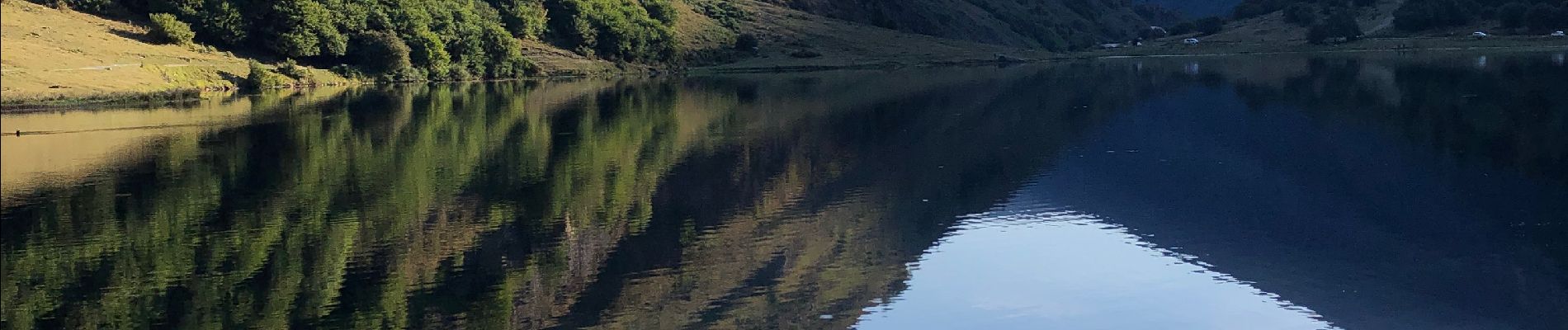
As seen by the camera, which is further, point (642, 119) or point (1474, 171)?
point (642, 119)

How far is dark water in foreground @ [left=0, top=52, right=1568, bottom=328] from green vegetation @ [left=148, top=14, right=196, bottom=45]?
36024 millimetres

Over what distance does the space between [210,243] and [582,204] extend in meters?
7.94

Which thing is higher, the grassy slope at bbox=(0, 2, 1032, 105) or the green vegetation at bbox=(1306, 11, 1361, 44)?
the green vegetation at bbox=(1306, 11, 1361, 44)

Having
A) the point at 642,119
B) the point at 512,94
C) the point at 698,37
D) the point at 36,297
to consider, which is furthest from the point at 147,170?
the point at 698,37

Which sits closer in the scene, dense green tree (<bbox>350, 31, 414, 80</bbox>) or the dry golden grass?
the dry golden grass

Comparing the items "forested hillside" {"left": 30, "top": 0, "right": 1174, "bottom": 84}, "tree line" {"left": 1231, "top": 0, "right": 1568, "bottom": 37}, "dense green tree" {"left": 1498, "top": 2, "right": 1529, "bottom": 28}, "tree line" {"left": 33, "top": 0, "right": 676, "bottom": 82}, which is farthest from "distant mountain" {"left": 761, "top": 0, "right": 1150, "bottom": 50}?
"dense green tree" {"left": 1498, "top": 2, "right": 1529, "bottom": 28}

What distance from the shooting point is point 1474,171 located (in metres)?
34.3

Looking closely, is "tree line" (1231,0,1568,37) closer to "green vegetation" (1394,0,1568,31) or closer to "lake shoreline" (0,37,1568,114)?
"green vegetation" (1394,0,1568,31)

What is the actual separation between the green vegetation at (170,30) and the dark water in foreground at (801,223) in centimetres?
3602

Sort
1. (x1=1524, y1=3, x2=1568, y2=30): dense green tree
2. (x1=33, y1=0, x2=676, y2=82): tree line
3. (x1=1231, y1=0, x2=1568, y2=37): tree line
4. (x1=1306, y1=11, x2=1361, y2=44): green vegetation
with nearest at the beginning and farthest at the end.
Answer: (x1=33, y1=0, x2=676, y2=82): tree line
(x1=1524, y1=3, x2=1568, y2=30): dense green tree
(x1=1231, y1=0, x2=1568, y2=37): tree line
(x1=1306, y1=11, x2=1361, y2=44): green vegetation

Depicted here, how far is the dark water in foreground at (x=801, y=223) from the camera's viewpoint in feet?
66.8

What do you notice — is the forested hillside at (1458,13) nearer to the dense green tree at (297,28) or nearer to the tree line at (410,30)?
the tree line at (410,30)

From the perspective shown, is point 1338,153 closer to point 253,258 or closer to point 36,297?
point 253,258

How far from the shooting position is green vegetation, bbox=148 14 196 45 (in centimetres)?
8781
